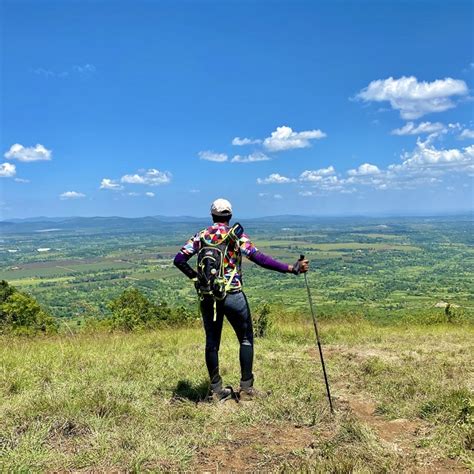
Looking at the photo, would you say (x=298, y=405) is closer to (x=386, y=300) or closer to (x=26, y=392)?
(x=26, y=392)

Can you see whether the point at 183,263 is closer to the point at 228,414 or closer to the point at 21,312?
the point at 228,414

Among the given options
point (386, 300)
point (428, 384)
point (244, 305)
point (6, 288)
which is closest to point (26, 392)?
point (244, 305)

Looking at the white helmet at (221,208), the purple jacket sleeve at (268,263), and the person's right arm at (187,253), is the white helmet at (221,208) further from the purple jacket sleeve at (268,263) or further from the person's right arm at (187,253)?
the purple jacket sleeve at (268,263)

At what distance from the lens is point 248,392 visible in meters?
5.03

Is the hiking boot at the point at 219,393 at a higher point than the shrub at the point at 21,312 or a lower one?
higher

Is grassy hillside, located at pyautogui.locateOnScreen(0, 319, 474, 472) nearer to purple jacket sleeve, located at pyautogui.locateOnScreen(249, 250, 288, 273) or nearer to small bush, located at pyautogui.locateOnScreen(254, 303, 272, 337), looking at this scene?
purple jacket sleeve, located at pyautogui.locateOnScreen(249, 250, 288, 273)

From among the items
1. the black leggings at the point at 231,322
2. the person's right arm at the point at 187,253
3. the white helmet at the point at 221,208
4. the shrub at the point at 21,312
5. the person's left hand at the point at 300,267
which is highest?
the white helmet at the point at 221,208

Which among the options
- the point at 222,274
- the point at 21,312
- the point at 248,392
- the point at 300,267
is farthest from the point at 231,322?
the point at 21,312

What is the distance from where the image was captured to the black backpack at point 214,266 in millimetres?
4723

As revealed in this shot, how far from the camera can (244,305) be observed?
4.94m

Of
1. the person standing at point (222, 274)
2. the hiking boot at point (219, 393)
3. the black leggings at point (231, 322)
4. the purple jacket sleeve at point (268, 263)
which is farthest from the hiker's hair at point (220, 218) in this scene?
the hiking boot at point (219, 393)

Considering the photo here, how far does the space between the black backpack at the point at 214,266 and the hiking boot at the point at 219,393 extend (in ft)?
3.78

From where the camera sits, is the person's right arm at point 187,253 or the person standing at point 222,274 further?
the person's right arm at point 187,253

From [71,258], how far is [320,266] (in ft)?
225
